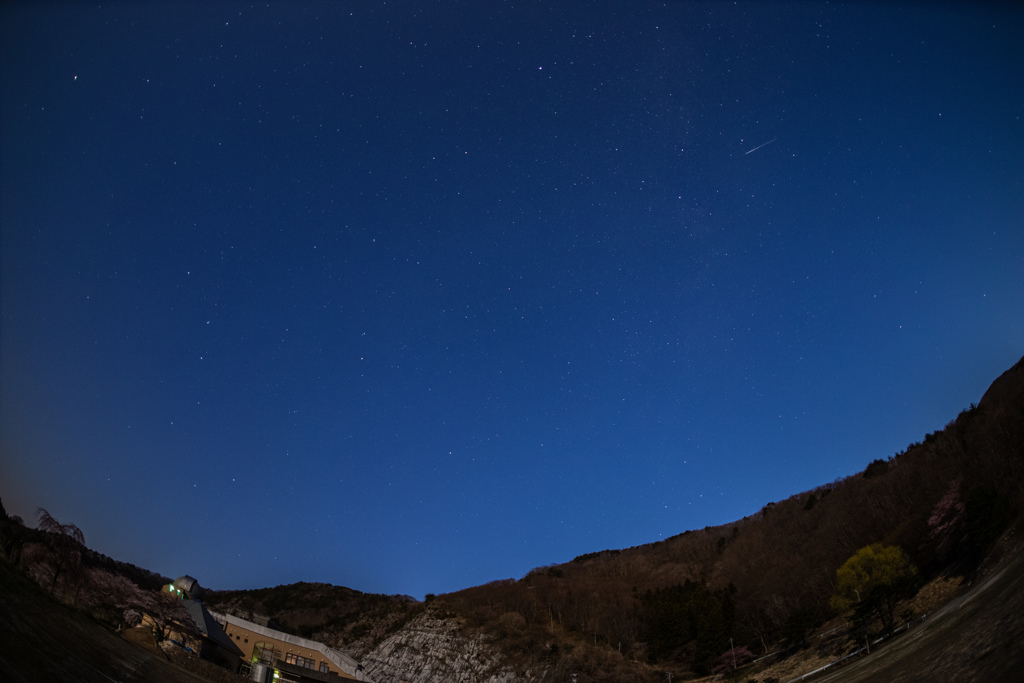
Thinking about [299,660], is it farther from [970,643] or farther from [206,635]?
[970,643]

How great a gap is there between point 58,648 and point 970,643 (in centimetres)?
3665

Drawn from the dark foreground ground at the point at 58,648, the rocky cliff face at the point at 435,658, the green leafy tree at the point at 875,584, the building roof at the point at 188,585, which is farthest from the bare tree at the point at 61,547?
the green leafy tree at the point at 875,584

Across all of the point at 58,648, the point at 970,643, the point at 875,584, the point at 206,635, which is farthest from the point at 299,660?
the point at 875,584

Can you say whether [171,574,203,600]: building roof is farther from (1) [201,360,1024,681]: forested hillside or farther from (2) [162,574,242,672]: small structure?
(1) [201,360,1024,681]: forested hillside

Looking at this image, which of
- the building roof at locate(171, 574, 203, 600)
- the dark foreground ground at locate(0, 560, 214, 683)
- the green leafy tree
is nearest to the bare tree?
the dark foreground ground at locate(0, 560, 214, 683)

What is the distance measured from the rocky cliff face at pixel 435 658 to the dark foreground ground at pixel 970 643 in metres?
48.1

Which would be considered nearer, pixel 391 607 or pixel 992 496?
pixel 992 496

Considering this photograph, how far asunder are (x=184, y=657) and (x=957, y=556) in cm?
5644

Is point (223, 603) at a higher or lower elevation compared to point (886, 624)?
higher

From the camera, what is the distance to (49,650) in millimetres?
21344

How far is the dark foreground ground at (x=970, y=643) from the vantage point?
17.5 m

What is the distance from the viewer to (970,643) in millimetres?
20344

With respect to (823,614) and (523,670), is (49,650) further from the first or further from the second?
(823,614)

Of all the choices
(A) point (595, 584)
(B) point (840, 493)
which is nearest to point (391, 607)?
(A) point (595, 584)
